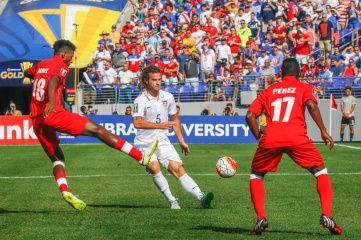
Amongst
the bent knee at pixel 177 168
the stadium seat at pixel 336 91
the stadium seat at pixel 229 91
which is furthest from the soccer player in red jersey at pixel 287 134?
the stadium seat at pixel 229 91

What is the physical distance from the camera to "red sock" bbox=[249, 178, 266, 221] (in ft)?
32.4

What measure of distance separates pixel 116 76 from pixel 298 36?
7.59m

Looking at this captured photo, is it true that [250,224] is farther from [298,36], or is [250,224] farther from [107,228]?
[298,36]

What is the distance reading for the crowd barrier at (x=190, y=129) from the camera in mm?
32656

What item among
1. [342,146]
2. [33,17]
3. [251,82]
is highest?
[33,17]

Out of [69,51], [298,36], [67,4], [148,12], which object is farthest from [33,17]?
[69,51]

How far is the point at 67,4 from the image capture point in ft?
143

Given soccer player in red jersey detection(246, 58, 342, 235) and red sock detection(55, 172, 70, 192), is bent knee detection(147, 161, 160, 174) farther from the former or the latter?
soccer player in red jersey detection(246, 58, 342, 235)

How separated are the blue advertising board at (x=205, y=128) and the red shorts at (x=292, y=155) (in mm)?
22528

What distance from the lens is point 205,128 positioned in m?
32.8

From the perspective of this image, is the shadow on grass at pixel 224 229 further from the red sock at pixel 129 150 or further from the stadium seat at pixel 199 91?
the stadium seat at pixel 199 91

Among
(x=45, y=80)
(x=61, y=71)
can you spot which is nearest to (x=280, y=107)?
(x=61, y=71)

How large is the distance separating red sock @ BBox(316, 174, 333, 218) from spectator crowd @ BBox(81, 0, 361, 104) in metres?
23.4

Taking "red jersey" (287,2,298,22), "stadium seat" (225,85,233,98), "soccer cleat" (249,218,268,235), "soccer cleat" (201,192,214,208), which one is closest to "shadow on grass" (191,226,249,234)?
"soccer cleat" (249,218,268,235)
